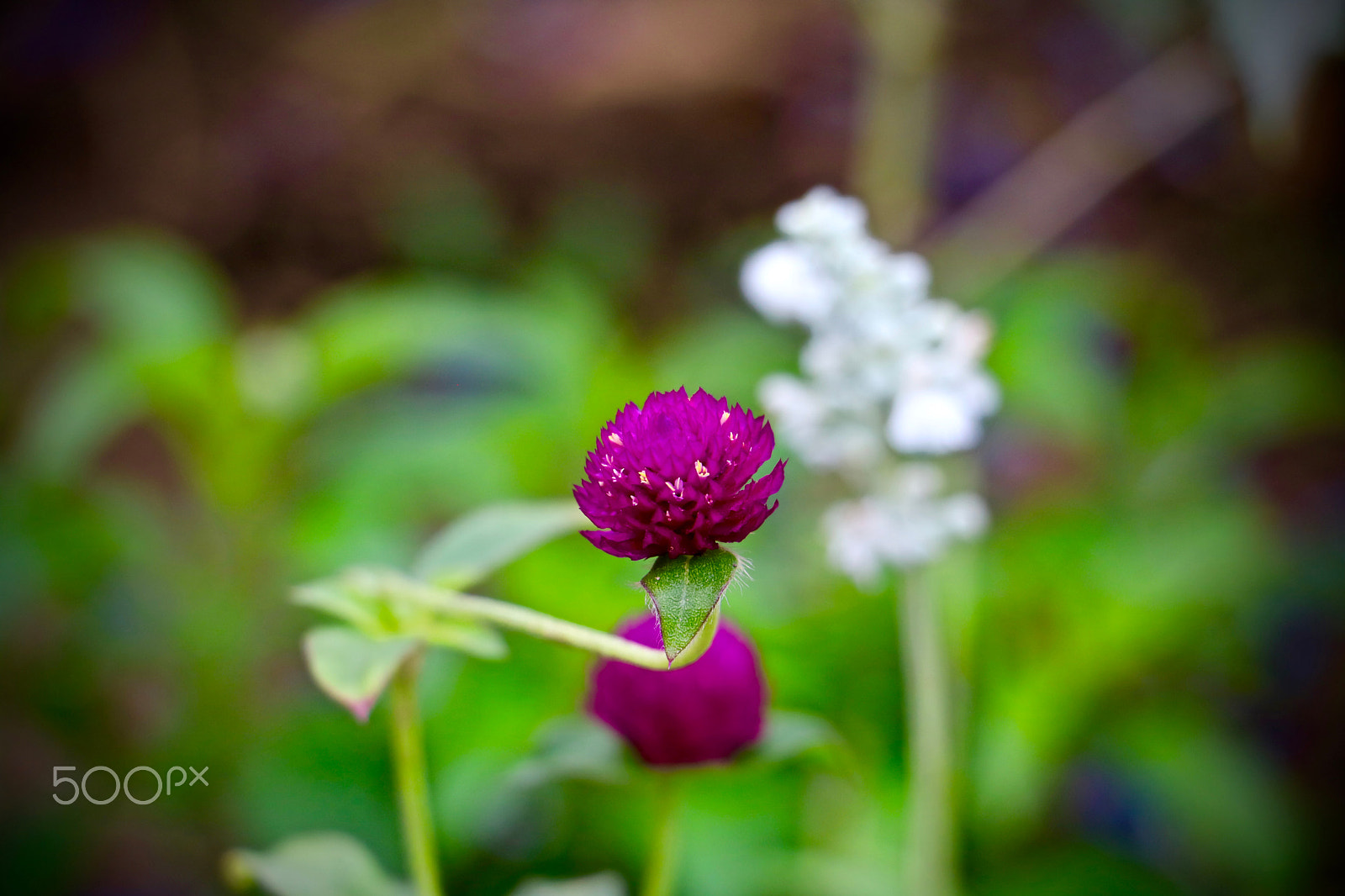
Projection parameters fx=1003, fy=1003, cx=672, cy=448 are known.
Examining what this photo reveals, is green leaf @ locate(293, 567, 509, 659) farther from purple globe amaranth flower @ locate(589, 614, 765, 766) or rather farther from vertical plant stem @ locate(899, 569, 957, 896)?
vertical plant stem @ locate(899, 569, 957, 896)

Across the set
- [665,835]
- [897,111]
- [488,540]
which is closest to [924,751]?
[665,835]

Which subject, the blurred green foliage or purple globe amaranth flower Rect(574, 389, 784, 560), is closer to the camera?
purple globe amaranth flower Rect(574, 389, 784, 560)

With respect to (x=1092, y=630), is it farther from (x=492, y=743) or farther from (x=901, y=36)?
(x=901, y=36)

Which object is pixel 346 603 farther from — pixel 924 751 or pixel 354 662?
pixel 924 751

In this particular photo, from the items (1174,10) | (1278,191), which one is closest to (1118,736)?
(1174,10)

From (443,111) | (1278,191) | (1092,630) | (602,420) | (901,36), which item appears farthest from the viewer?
(443,111)

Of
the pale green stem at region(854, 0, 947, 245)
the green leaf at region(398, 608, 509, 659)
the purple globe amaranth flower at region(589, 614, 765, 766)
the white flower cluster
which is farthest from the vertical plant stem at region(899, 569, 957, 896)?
the pale green stem at region(854, 0, 947, 245)
